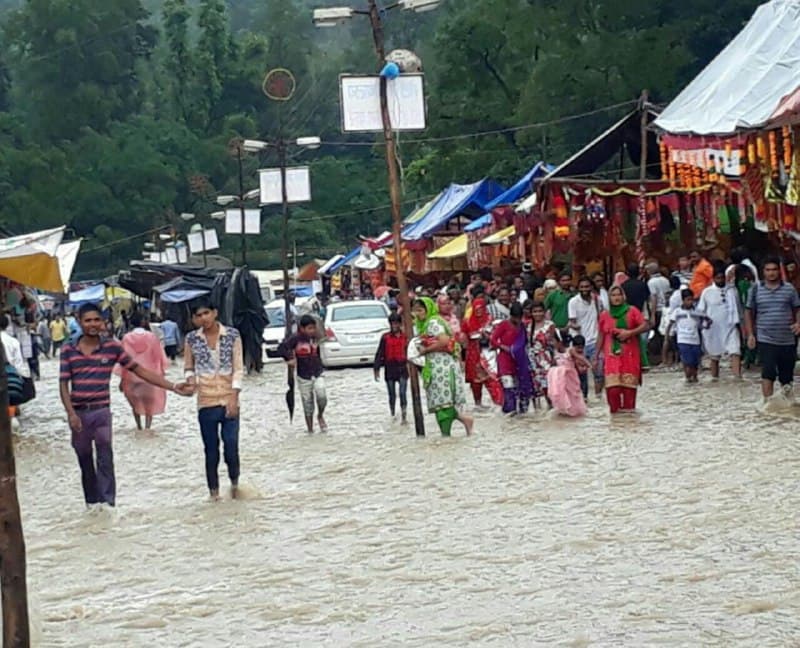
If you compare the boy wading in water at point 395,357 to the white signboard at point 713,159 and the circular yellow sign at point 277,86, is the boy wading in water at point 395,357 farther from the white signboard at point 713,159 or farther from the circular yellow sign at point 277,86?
the circular yellow sign at point 277,86

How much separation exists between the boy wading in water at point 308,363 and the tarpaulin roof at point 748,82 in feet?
17.1

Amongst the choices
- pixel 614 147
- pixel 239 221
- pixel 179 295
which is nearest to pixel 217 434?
pixel 614 147

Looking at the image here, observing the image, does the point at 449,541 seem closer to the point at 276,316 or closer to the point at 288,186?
the point at 288,186

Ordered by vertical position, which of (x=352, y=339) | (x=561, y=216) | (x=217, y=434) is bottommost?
(x=352, y=339)

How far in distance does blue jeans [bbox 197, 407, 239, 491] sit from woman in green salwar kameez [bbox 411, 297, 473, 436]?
3.73 meters

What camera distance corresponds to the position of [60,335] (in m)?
55.5

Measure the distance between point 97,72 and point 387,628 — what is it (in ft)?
303

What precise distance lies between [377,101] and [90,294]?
174 ft

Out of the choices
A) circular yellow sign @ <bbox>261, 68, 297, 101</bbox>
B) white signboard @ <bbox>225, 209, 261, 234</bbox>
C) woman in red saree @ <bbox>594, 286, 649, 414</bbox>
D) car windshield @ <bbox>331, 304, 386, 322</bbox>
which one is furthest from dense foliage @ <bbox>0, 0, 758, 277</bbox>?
woman in red saree @ <bbox>594, 286, 649, 414</bbox>

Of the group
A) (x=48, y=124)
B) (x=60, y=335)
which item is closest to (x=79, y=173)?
(x=48, y=124)

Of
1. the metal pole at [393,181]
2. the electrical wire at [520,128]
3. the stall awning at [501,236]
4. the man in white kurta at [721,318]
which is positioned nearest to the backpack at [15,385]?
the metal pole at [393,181]

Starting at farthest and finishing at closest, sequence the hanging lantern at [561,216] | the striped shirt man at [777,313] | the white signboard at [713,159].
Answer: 1. the hanging lantern at [561,216]
2. the white signboard at [713,159]
3. the striped shirt man at [777,313]

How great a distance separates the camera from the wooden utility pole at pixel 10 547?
543 centimetres

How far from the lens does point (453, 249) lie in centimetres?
3569
